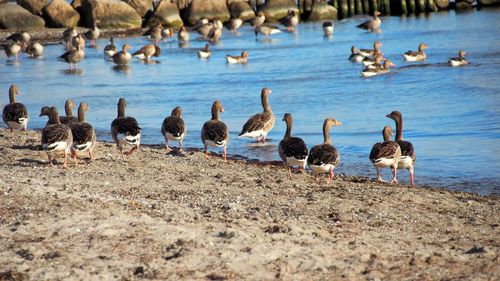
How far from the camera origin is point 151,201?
10703 millimetres

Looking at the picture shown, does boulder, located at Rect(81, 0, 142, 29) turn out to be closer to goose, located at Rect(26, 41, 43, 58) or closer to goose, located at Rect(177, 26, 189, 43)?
goose, located at Rect(177, 26, 189, 43)

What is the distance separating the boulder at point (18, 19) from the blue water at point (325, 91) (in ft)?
16.2

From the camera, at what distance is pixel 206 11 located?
51.3 meters

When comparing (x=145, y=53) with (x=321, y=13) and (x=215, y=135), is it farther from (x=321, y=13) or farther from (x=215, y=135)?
(x=215, y=135)

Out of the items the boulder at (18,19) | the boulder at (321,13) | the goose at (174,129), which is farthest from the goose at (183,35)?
the goose at (174,129)

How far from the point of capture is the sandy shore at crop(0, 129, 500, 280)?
814 centimetres

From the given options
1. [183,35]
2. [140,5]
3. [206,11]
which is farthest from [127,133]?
[140,5]

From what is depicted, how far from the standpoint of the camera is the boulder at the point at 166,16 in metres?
49.6

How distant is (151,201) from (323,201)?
2.26 meters

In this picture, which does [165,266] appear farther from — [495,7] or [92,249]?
[495,7]

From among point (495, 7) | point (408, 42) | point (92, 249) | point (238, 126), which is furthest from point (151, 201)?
point (495, 7)

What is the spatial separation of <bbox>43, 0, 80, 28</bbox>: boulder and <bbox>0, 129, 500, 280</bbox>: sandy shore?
3562 centimetres

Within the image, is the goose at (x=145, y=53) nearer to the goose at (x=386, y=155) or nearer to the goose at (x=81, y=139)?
the goose at (x=81, y=139)

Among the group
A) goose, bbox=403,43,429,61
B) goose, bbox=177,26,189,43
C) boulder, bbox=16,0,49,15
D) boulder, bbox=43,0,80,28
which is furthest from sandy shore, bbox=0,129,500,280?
boulder, bbox=16,0,49,15
